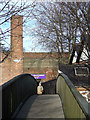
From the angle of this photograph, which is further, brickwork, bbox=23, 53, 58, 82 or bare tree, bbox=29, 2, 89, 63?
brickwork, bbox=23, 53, 58, 82

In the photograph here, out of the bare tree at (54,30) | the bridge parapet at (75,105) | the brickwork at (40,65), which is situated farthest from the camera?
the brickwork at (40,65)

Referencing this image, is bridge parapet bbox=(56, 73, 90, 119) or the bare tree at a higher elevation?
the bare tree

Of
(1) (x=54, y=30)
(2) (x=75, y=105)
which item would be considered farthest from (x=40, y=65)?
(2) (x=75, y=105)

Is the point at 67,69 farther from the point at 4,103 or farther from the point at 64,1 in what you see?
the point at 4,103

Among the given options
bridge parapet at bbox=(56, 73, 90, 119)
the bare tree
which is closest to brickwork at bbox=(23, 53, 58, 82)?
the bare tree

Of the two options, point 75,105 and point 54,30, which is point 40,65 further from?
point 75,105

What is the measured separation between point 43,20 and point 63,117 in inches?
371

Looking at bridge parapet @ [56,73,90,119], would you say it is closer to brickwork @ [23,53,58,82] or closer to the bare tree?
the bare tree

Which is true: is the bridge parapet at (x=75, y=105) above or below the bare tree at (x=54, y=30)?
below

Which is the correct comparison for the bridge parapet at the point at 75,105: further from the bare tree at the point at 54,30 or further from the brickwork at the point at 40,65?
Answer: the brickwork at the point at 40,65

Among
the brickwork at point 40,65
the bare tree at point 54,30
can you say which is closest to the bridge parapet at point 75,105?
the bare tree at point 54,30

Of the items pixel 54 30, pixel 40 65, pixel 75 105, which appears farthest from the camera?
pixel 40 65

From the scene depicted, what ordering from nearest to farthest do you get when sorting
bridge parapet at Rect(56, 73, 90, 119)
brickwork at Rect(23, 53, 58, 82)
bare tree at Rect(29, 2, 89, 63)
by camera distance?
bridge parapet at Rect(56, 73, 90, 119) → bare tree at Rect(29, 2, 89, 63) → brickwork at Rect(23, 53, 58, 82)

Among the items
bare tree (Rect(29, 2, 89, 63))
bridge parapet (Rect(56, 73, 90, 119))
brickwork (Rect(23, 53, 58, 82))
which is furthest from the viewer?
brickwork (Rect(23, 53, 58, 82))
